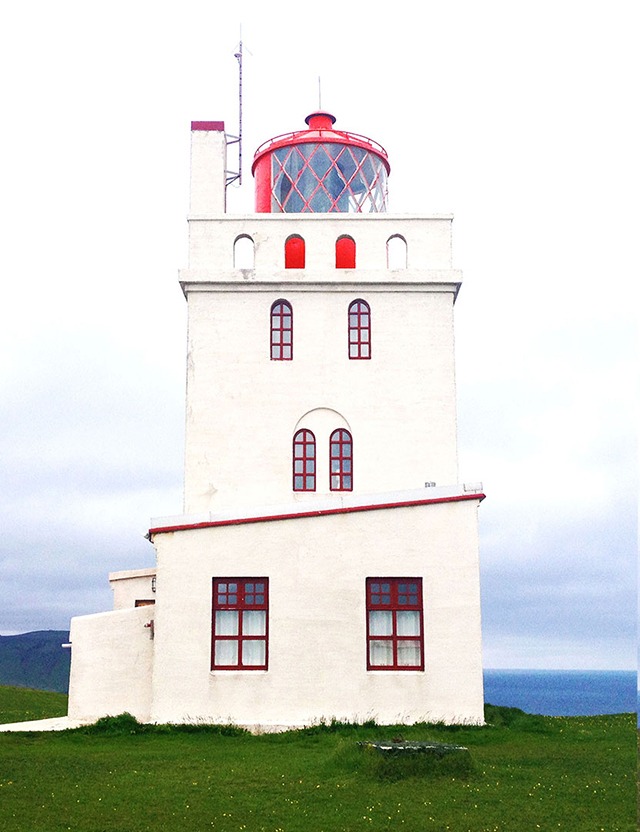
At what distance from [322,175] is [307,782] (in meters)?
17.4

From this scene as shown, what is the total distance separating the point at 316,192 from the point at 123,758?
16.0m

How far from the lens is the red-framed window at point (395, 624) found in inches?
731

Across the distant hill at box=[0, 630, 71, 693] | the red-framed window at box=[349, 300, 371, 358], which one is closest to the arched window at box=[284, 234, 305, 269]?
the red-framed window at box=[349, 300, 371, 358]

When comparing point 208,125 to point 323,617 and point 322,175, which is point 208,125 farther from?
point 323,617

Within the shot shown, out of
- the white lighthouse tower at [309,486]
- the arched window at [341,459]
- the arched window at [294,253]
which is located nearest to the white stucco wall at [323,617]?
the white lighthouse tower at [309,486]

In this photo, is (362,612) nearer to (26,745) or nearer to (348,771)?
(348,771)

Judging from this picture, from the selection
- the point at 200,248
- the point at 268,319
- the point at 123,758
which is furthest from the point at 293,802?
the point at 200,248

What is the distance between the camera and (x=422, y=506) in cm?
1912

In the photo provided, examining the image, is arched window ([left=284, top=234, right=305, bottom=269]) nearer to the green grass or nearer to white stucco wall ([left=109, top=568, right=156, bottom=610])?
white stucco wall ([left=109, top=568, right=156, bottom=610])

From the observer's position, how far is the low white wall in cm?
1948

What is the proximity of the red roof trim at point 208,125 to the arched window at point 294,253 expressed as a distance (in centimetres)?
377

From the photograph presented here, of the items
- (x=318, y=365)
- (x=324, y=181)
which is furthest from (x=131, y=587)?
(x=324, y=181)

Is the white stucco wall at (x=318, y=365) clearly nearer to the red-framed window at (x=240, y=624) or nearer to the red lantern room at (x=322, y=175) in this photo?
the red lantern room at (x=322, y=175)

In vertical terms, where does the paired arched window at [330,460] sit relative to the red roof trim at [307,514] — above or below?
above
